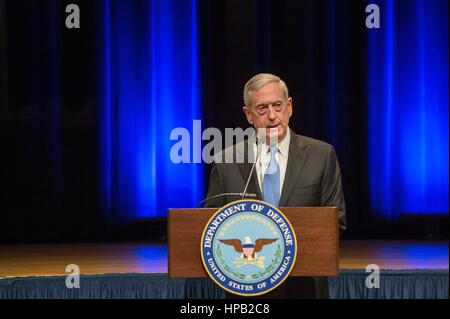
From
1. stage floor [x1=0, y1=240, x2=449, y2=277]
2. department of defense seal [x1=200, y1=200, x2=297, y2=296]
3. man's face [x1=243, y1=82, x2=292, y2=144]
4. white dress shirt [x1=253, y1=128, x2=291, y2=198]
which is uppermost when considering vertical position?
man's face [x1=243, y1=82, x2=292, y2=144]

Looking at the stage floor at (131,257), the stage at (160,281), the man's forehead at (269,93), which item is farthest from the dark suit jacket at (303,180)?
the stage floor at (131,257)

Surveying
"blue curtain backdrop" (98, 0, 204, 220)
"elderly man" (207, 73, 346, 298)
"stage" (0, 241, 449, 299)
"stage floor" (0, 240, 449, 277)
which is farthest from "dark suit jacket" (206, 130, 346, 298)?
"blue curtain backdrop" (98, 0, 204, 220)

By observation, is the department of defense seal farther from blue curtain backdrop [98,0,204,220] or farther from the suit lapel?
blue curtain backdrop [98,0,204,220]

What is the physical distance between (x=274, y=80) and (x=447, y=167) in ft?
12.6

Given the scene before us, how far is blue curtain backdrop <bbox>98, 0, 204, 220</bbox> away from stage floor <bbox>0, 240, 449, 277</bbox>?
456mm

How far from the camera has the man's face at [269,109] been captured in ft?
6.72

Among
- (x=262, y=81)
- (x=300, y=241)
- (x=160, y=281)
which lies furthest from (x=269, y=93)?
(x=160, y=281)

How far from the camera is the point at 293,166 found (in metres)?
2.11

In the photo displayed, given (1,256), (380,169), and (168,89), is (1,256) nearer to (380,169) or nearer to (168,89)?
(168,89)

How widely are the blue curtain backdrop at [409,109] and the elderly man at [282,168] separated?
140 inches

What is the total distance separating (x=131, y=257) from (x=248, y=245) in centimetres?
277

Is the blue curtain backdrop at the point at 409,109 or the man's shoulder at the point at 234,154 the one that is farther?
the blue curtain backdrop at the point at 409,109

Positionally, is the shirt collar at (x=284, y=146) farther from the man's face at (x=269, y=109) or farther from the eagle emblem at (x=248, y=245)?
the eagle emblem at (x=248, y=245)

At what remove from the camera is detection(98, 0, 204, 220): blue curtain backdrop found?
18.4 feet
